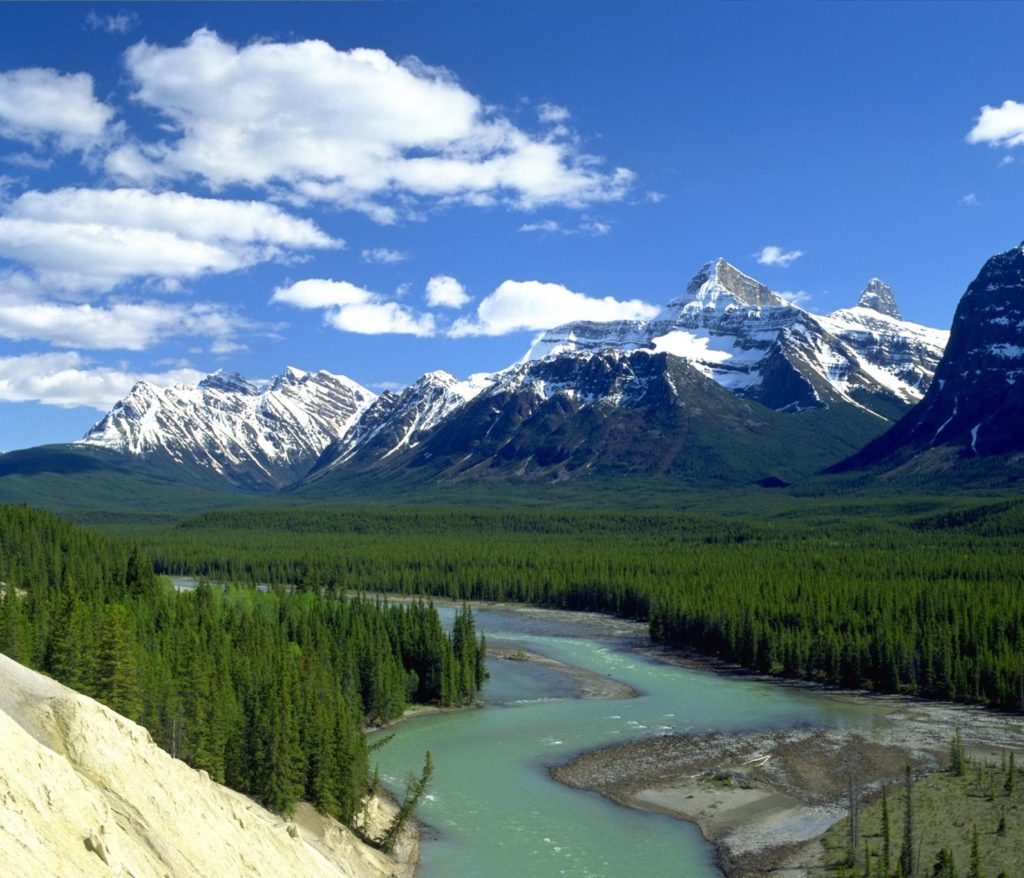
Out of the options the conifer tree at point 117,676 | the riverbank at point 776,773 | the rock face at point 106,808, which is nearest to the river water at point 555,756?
the riverbank at point 776,773

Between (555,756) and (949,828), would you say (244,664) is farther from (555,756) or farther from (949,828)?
(949,828)

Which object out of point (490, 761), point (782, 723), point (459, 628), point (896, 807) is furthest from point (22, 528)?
point (896, 807)

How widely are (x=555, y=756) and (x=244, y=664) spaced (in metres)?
26.5

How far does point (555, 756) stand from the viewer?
298ft

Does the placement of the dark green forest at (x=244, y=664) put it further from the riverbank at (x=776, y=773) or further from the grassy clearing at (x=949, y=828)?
the grassy clearing at (x=949, y=828)

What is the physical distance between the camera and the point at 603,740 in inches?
3797

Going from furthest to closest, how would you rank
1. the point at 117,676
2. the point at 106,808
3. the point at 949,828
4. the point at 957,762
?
the point at 957,762 < the point at 117,676 < the point at 949,828 < the point at 106,808

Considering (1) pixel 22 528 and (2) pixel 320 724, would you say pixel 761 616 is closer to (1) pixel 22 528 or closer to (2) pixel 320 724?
(2) pixel 320 724

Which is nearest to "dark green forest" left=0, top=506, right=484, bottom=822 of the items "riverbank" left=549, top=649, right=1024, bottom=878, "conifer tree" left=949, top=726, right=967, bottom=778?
"riverbank" left=549, top=649, right=1024, bottom=878

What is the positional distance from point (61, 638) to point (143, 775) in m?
39.1

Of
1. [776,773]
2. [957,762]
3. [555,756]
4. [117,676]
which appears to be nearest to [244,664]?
[117,676]

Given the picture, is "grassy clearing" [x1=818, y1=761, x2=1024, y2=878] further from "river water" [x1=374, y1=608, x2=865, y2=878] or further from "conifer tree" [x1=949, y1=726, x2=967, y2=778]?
"river water" [x1=374, y1=608, x2=865, y2=878]

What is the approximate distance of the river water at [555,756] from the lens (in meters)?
66.0

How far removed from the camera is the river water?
2598 inches
